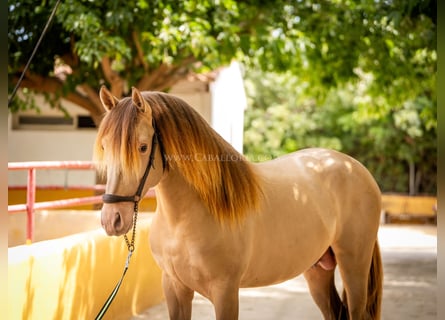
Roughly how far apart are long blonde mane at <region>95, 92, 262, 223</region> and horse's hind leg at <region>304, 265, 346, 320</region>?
1.19m

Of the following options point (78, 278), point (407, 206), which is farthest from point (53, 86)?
point (407, 206)

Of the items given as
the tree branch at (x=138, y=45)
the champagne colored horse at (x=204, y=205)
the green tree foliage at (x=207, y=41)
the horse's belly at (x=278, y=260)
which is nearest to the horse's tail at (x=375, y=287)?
the champagne colored horse at (x=204, y=205)

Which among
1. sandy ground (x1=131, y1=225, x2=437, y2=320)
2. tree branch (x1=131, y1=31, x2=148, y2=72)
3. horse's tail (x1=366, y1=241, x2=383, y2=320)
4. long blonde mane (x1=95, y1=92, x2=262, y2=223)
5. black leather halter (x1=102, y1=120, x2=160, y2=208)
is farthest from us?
tree branch (x1=131, y1=31, x2=148, y2=72)

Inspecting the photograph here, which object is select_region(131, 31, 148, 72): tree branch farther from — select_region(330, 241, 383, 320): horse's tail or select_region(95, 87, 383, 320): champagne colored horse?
select_region(330, 241, 383, 320): horse's tail

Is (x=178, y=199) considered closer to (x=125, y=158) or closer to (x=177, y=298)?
(x=125, y=158)

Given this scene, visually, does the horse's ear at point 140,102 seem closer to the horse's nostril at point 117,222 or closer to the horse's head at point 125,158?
the horse's head at point 125,158

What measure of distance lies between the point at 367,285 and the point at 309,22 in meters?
5.24

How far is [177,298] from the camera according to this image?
2.80m

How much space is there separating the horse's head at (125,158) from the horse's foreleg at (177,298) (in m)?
0.55

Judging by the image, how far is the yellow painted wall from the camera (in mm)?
3010

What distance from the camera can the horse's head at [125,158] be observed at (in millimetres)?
2338

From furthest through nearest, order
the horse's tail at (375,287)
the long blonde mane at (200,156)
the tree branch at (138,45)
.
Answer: the tree branch at (138,45), the horse's tail at (375,287), the long blonde mane at (200,156)

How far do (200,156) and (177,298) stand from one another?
749 millimetres

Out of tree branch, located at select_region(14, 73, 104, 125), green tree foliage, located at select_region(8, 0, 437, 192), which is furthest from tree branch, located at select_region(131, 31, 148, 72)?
tree branch, located at select_region(14, 73, 104, 125)
